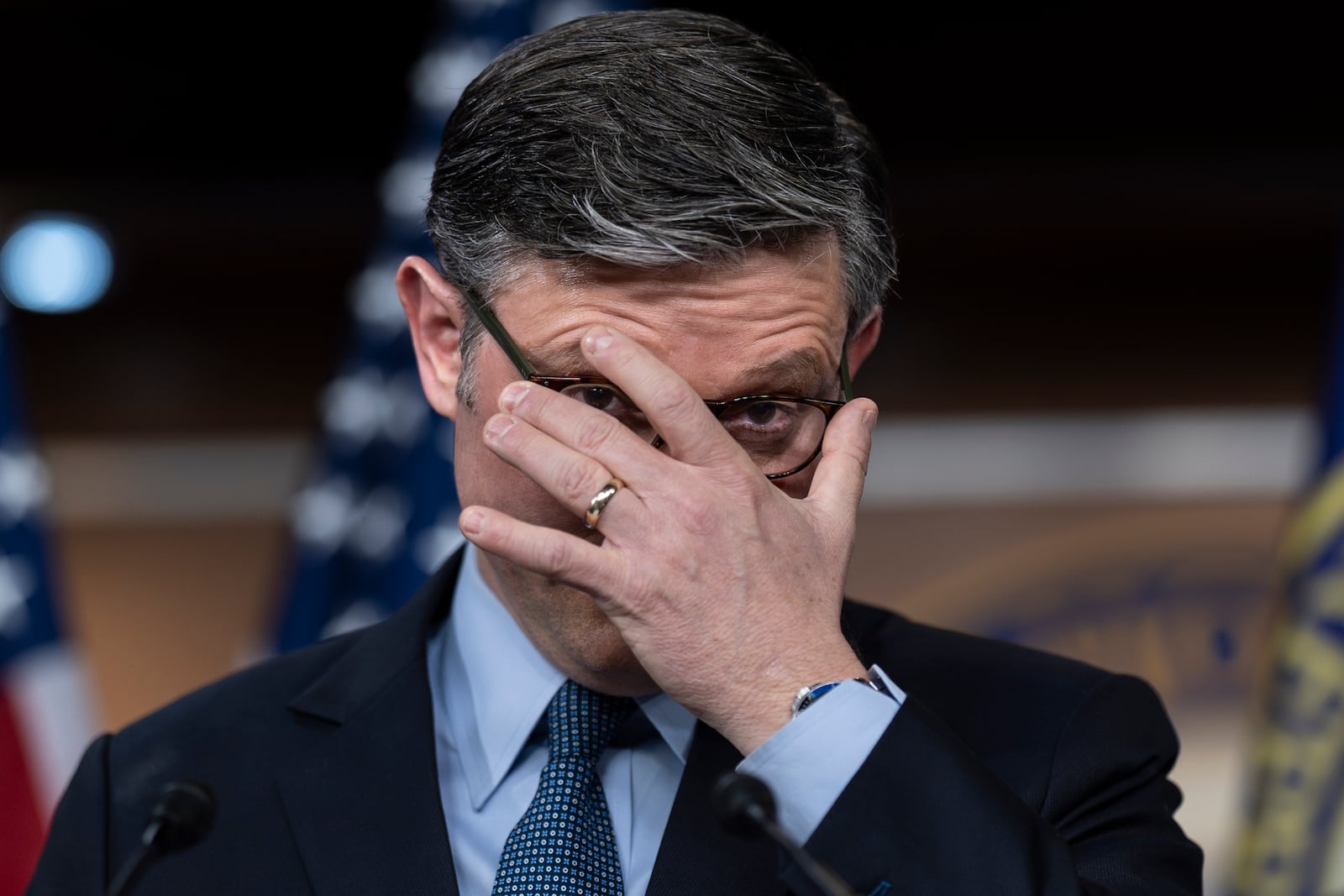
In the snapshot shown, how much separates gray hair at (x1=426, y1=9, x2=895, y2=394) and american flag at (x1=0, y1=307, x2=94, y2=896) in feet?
5.95

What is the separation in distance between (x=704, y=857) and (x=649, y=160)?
0.64 metres

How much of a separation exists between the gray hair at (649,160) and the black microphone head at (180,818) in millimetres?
504

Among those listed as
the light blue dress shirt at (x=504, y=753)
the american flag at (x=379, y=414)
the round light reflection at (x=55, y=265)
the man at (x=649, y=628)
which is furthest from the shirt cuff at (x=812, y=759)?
the round light reflection at (x=55, y=265)

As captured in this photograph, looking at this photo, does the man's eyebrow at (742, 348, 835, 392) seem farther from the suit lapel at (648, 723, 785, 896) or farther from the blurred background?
the blurred background

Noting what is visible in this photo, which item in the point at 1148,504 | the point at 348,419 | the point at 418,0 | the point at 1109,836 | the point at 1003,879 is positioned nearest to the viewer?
the point at 1003,879

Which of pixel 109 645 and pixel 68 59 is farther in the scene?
pixel 109 645

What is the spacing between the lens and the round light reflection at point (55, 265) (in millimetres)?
5000

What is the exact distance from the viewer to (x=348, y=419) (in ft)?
9.25

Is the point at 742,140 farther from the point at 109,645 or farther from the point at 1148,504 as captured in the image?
the point at 109,645

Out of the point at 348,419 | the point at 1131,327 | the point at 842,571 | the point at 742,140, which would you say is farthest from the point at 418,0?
the point at 842,571

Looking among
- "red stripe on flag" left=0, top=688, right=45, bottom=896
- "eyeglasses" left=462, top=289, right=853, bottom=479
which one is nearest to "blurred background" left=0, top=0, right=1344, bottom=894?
"red stripe on flag" left=0, top=688, right=45, bottom=896

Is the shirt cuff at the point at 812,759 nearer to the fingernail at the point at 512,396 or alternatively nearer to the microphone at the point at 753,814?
the microphone at the point at 753,814

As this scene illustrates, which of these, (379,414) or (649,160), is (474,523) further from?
(379,414)

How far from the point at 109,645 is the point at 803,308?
4.60m
